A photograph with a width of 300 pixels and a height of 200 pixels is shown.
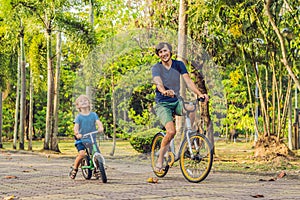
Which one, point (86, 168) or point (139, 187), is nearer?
point (139, 187)

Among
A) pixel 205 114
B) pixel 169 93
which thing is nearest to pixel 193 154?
pixel 169 93

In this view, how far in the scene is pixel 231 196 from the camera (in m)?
6.21

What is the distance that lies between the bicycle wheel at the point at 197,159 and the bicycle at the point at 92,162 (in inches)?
42.5

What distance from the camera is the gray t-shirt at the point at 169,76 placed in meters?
6.48

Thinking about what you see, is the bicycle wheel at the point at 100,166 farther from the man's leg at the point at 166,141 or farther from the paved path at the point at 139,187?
the man's leg at the point at 166,141

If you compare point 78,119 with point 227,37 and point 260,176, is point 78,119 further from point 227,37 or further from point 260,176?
point 227,37

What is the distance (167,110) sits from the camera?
23.2 ft

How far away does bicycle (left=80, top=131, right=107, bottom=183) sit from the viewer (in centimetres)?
733

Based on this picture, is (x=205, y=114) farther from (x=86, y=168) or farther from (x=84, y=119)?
(x=84, y=119)

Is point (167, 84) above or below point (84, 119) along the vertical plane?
above

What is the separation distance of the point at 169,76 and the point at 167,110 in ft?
1.87

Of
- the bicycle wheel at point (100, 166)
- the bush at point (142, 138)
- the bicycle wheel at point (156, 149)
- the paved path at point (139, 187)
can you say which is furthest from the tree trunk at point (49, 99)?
the bicycle wheel at point (100, 166)

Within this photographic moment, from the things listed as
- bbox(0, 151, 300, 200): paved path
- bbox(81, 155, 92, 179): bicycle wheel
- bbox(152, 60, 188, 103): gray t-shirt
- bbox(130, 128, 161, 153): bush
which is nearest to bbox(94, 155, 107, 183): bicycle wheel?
bbox(0, 151, 300, 200): paved path

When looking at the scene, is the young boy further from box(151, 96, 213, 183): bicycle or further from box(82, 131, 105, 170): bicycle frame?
box(151, 96, 213, 183): bicycle
